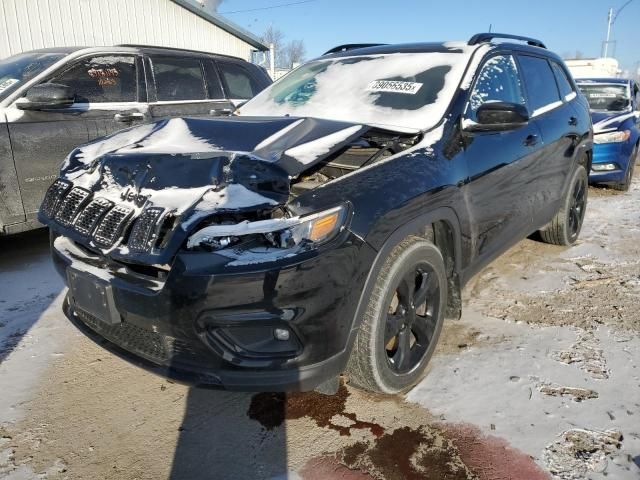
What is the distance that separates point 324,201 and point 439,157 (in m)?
0.87

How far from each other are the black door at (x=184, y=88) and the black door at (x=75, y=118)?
199 mm

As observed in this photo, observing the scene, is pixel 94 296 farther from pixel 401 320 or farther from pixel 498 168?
pixel 498 168

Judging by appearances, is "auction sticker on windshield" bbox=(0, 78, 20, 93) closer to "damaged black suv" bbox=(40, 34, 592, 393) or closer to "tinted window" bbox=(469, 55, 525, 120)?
"damaged black suv" bbox=(40, 34, 592, 393)

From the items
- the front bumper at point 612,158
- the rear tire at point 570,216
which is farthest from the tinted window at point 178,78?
the front bumper at point 612,158

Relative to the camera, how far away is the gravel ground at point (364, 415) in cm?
202

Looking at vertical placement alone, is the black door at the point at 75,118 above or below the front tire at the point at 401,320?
above

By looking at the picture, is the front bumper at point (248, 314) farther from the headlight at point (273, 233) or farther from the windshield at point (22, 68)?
the windshield at point (22, 68)

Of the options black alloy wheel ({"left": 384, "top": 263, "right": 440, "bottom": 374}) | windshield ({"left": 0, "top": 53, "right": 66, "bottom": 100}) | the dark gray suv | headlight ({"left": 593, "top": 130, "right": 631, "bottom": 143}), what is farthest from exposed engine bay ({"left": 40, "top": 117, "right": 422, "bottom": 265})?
headlight ({"left": 593, "top": 130, "right": 631, "bottom": 143})

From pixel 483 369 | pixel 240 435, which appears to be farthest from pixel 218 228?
pixel 483 369

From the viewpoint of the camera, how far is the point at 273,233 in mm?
1854

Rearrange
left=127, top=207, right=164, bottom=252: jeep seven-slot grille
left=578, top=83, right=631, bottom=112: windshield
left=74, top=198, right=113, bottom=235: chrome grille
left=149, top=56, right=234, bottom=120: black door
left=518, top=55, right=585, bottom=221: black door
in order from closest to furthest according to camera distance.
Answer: left=127, top=207, right=164, bottom=252: jeep seven-slot grille, left=74, top=198, right=113, bottom=235: chrome grille, left=518, top=55, right=585, bottom=221: black door, left=149, top=56, right=234, bottom=120: black door, left=578, top=83, right=631, bottom=112: windshield

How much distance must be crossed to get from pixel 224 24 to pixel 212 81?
9.91 meters

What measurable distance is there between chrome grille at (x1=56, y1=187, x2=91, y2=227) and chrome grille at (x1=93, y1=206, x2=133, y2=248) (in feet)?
0.78

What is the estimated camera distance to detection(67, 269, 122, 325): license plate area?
1.98m
